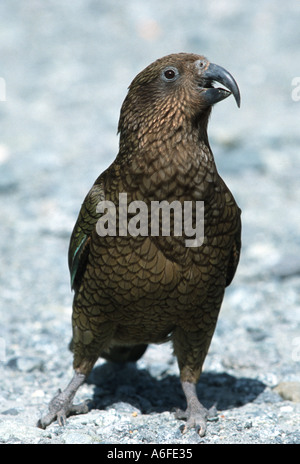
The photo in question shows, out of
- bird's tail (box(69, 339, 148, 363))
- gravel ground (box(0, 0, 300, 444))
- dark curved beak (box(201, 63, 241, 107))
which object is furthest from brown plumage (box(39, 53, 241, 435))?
bird's tail (box(69, 339, 148, 363))

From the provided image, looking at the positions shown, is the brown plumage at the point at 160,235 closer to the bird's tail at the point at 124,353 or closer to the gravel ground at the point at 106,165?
the gravel ground at the point at 106,165

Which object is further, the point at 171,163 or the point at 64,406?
the point at 64,406

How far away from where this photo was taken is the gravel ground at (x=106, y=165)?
18.0 feet

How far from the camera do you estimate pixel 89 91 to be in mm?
12656

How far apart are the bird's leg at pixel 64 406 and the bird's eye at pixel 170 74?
7.81ft

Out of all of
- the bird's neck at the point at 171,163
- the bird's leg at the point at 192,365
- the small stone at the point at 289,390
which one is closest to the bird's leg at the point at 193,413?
the bird's leg at the point at 192,365

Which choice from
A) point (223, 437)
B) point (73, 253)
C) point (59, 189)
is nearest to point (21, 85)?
point (59, 189)

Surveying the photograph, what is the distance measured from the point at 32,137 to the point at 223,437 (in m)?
7.27

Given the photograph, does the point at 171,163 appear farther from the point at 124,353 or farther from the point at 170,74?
the point at 124,353

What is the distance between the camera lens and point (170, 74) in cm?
468

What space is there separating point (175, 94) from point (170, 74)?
159 millimetres

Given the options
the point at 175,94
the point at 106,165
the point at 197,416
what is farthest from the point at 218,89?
the point at 106,165

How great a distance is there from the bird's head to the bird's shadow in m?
2.28

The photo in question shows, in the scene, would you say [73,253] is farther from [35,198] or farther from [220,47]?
[220,47]
